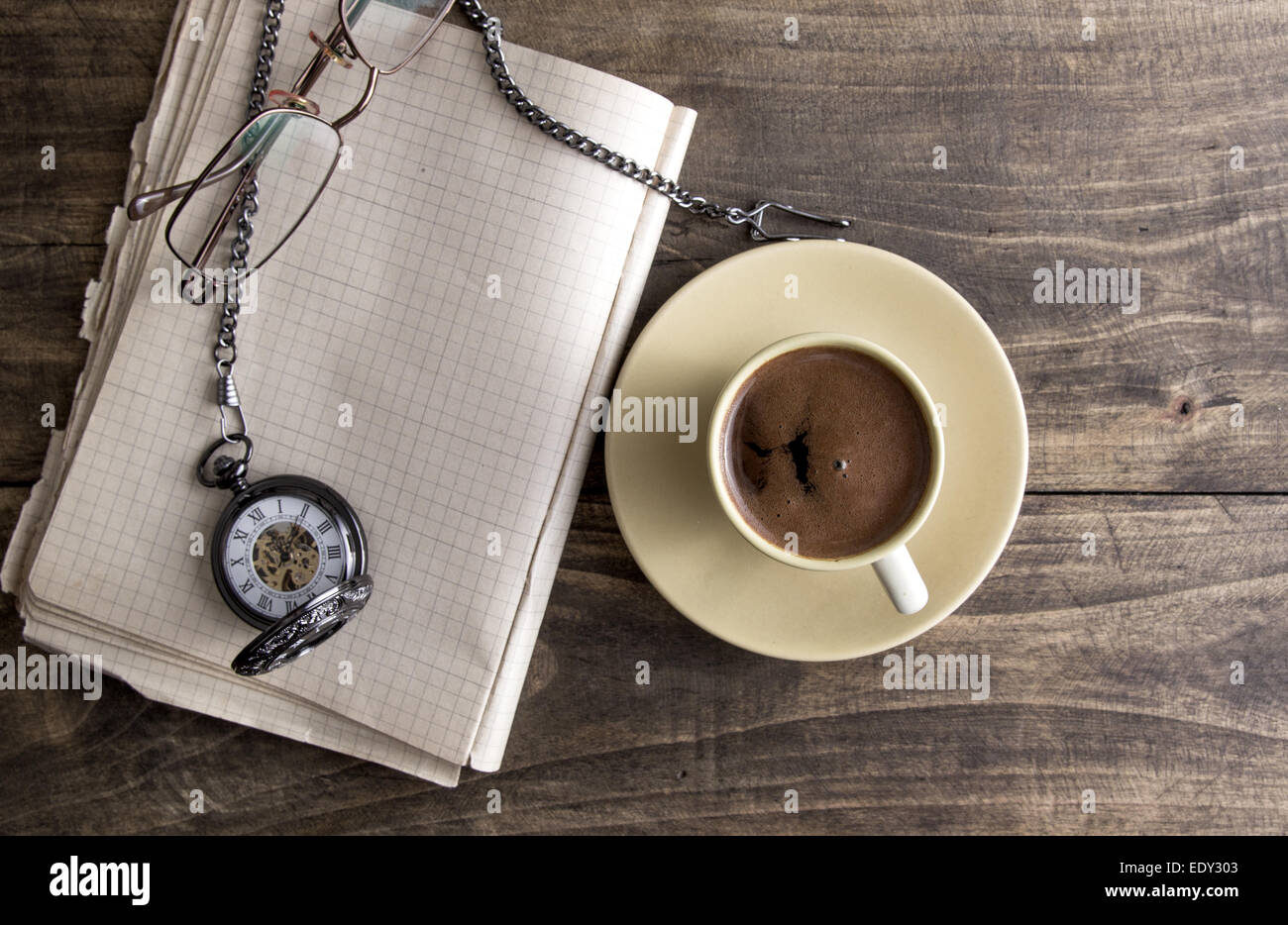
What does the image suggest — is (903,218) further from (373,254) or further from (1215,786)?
(1215,786)

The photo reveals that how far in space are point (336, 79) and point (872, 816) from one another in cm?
109

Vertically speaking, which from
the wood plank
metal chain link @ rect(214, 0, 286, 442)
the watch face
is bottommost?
A: the wood plank

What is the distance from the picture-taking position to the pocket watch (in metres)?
0.97

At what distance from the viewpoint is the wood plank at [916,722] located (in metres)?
1.05

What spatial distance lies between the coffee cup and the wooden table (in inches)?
9.1

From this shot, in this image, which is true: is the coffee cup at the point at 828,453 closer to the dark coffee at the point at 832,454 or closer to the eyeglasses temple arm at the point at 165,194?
the dark coffee at the point at 832,454

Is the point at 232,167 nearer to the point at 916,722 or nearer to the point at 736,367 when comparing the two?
the point at 736,367

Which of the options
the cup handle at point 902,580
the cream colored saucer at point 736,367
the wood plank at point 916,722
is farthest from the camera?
the wood plank at point 916,722

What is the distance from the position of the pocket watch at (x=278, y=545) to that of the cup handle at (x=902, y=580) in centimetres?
55

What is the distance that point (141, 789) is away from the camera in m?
1.04

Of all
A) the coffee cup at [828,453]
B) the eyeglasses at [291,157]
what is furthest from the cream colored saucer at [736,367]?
the eyeglasses at [291,157]

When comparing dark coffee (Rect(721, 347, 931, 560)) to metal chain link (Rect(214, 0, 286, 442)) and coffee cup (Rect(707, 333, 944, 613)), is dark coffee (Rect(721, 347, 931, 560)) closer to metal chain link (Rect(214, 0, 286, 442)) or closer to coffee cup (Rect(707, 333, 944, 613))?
coffee cup (Rect(707, 333, 944, 613))

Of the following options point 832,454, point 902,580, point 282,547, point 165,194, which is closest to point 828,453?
point 832,454

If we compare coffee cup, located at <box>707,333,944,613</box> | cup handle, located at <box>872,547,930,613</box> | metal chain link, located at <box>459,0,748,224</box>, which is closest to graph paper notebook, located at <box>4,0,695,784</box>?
metal chain link, located at <box>459,0,748,224</box>
